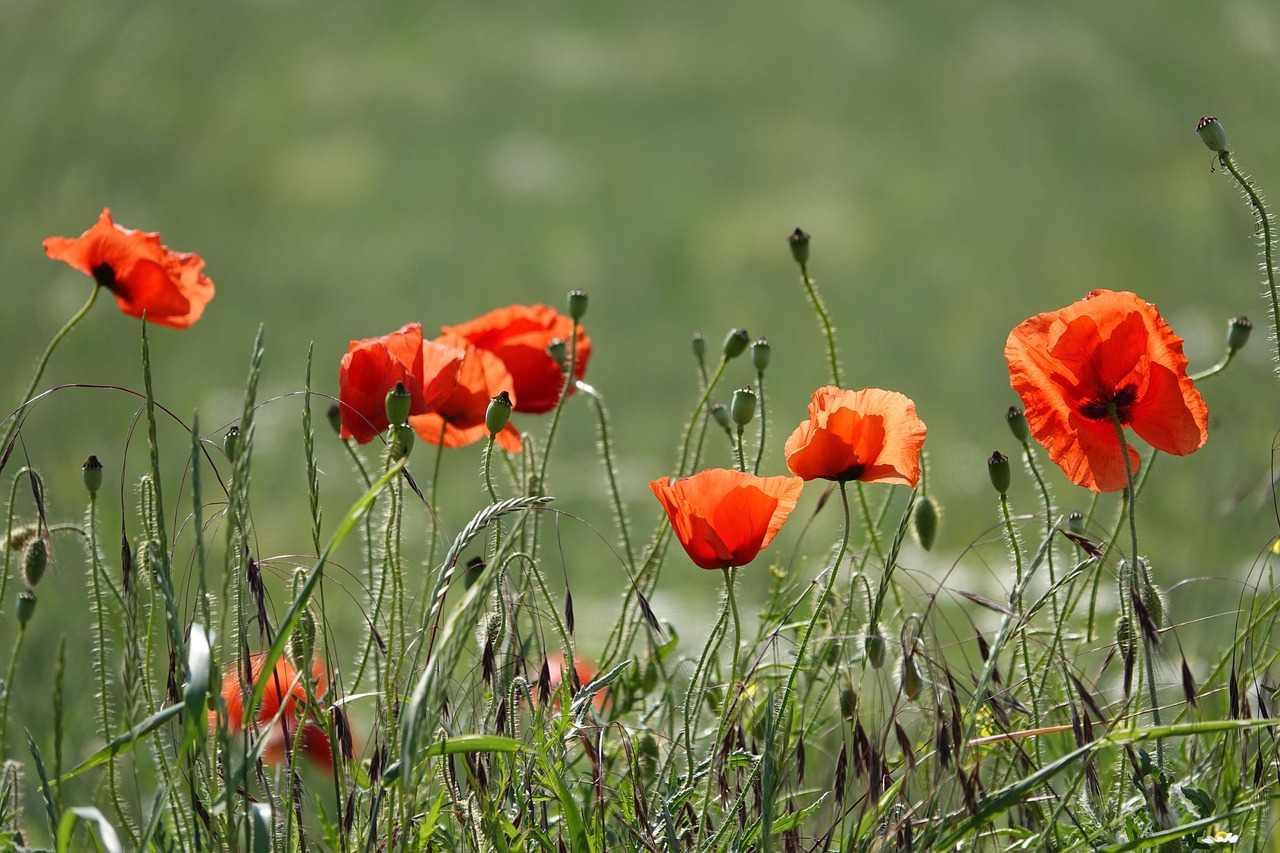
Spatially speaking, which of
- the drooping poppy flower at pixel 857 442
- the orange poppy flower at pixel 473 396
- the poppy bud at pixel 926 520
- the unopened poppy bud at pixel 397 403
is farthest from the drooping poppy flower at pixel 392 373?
the poppy bud at pixel 926 520

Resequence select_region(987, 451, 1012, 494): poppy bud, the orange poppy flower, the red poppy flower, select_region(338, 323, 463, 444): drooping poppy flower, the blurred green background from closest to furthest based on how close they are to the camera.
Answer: select_region(987, 451, 1012, 494): poppy bud
select_region(338, 323, 463, 444): drooping poppy flower
the orange poppy flower
the red poppy flower
the blurred green background

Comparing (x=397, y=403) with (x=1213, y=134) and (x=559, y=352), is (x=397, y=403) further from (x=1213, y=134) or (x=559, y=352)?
(x=1213, y=134)

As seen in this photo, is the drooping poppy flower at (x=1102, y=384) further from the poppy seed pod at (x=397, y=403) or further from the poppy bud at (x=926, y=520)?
the poppy seed pod at (x=397, y=403)

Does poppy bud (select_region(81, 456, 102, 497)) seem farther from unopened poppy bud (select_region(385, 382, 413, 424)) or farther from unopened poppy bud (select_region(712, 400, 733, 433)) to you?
unopened poppy bud (select_region(712, 400, 733, 433))

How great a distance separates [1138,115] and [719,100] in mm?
1911

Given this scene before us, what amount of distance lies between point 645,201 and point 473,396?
430 cm

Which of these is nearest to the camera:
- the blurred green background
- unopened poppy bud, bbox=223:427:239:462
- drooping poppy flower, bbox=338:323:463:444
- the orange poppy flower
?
unopened poppy bud, bbox=223:427:239:462

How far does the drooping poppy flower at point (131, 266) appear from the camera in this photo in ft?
5.50

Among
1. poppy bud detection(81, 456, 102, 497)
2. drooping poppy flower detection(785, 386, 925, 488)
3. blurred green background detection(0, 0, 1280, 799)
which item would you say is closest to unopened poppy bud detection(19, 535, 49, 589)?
poppy bud detection(81, 456, 102, 497)

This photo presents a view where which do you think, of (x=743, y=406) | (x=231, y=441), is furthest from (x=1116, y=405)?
(x=231, y=441)

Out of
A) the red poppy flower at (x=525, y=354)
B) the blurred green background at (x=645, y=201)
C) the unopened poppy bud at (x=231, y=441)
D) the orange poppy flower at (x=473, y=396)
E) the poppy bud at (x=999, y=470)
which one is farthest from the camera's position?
the blurred green background at (x=645, y=201)

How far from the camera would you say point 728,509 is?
46.5 inches

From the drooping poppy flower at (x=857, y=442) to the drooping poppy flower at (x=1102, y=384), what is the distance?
0.11 meters

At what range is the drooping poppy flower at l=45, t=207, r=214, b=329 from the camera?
168 cm
